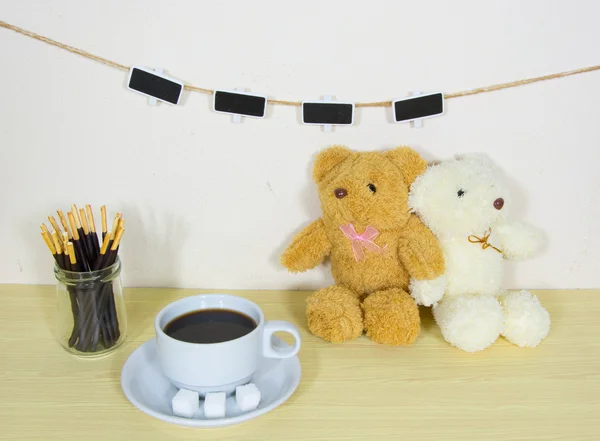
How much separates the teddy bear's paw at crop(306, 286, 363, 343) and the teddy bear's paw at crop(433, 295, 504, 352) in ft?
0.40

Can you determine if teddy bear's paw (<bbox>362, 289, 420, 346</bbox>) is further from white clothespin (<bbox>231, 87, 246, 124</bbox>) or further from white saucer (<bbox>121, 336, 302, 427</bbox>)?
white clothespin (<bbox>231, 87, 246, 124</bbox>)

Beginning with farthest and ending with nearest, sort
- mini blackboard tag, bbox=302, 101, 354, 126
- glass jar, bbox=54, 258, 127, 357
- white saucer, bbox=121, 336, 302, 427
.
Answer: mini blackboard tag, bbox=302, 101, 354, 126 < glass jar, bbox=54, 258, 127, 357 < white saucer, bbox=121, 336, 302, 427

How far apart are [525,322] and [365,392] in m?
0.26

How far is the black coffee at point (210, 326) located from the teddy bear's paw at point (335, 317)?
13cm

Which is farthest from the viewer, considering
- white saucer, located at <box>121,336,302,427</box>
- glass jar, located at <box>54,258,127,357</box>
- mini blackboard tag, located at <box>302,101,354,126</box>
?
mini blackboard tag, located at <box>302,101,354,126</box>

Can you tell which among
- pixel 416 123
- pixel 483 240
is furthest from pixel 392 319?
pixel 416 123

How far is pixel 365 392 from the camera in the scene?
773 millimetres

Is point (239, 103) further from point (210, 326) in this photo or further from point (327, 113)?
point (210, 326)

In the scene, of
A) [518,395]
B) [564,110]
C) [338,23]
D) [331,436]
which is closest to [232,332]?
[331,436]

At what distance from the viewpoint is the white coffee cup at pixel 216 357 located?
0.72 metres

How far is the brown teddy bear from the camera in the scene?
0.88 m

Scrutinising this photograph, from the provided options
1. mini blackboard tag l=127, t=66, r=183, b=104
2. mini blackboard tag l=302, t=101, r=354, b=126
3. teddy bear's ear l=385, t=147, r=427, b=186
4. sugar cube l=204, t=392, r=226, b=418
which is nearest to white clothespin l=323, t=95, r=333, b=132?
mini blackboard tag l=302, t=101, r=354, b=126

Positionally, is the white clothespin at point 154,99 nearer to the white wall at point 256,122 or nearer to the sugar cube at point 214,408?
the white wall at point 256,122

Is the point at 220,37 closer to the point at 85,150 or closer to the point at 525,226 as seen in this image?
the point at 85,150
